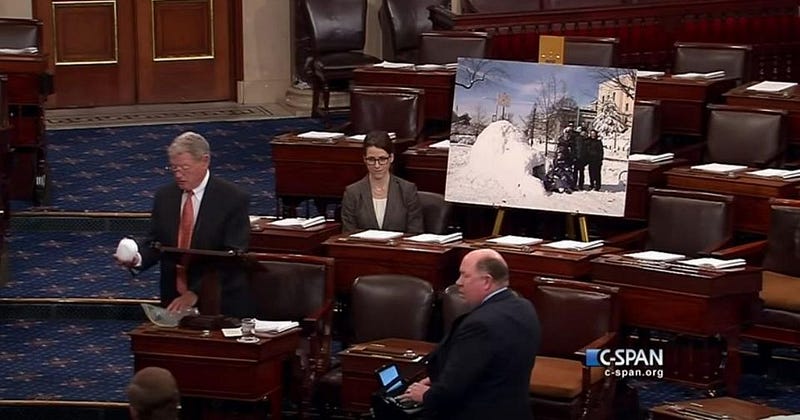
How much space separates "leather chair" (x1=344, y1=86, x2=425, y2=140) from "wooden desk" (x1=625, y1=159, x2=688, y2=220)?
56.2 inches

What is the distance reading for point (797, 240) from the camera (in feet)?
25.9

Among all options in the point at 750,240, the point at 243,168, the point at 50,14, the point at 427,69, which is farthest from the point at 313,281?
the point at 50,14

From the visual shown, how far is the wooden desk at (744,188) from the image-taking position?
840 cm

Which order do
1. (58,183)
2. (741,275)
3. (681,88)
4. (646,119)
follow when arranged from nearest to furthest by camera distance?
(741,275)
(646,119)
(681,88)
(58,183)

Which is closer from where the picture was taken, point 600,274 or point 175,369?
point 175,369

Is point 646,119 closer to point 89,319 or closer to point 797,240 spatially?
point 797,240

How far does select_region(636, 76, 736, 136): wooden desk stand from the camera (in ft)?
32.2

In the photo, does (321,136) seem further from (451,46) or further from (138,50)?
(138,50)

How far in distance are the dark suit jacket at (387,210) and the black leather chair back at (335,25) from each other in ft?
14.6

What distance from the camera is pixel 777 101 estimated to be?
9.62m

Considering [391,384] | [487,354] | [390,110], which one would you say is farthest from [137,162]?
[487,354]

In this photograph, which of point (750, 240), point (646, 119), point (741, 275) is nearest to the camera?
point (741, 275)

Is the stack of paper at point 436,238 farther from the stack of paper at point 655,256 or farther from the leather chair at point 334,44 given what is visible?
the leather chair at point 334,44

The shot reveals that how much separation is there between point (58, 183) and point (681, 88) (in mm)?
4077
